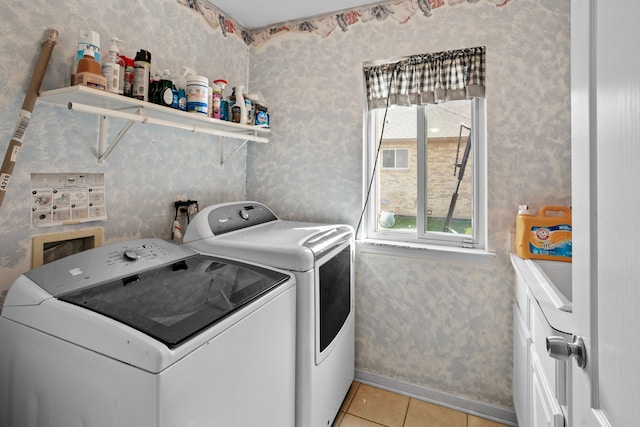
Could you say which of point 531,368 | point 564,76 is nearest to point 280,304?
point 531,368

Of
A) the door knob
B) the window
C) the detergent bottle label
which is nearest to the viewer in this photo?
the door knob

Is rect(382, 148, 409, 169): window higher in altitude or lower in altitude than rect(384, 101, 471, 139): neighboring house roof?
lower

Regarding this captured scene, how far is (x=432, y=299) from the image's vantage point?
2.08 meters

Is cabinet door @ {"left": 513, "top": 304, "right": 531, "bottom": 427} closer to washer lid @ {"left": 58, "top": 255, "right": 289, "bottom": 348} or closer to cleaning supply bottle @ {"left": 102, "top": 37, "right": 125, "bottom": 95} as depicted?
washer lid @ {"left": 58, "top": 255, "right": 289, "bottom": 348}

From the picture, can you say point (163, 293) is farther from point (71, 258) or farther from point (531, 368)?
point (531, 368)

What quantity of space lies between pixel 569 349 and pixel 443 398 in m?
1.67

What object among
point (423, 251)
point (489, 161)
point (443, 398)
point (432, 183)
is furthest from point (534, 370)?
point (432, 183)

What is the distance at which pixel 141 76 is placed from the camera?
148 cm

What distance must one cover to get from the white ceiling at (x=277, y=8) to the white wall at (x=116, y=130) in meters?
0.18

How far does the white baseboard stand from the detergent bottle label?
101 cm

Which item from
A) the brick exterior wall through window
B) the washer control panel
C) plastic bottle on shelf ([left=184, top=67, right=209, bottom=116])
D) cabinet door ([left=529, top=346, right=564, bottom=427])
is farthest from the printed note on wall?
cabinet door ([left=529, top=346, right=564, bottom=427])

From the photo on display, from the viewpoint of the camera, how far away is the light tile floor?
192 centimetres

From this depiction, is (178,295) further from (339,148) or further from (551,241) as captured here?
(551,241)

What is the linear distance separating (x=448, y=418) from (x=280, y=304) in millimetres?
1441
